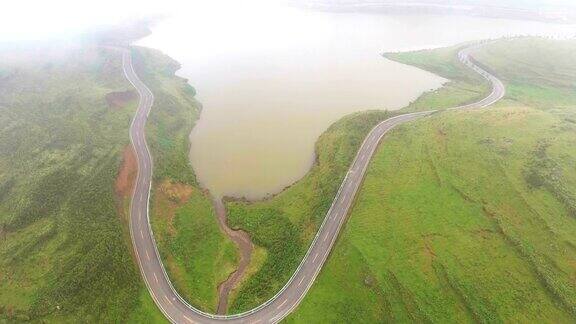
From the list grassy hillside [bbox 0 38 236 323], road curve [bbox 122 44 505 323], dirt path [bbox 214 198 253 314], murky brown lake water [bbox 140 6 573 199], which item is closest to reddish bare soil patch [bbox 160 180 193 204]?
grassy hillside [bbox 0 38 236 323]

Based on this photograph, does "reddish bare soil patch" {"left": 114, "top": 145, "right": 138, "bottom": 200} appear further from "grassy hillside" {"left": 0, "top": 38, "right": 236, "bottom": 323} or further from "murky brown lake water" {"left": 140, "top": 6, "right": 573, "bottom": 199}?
"murky brown lake water" {"left": 140, "top": 6, "right": 573, "bottom": 199}

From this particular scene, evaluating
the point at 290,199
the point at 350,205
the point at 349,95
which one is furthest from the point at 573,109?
the point at 290,199

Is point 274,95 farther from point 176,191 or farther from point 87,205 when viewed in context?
point 87,205

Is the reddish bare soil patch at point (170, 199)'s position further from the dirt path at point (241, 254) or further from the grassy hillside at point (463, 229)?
the grassy hillside at point (463, 229)

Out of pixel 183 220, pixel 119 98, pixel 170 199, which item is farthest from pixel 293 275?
pixel 119 98

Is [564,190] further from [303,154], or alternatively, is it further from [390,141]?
[303,154]
